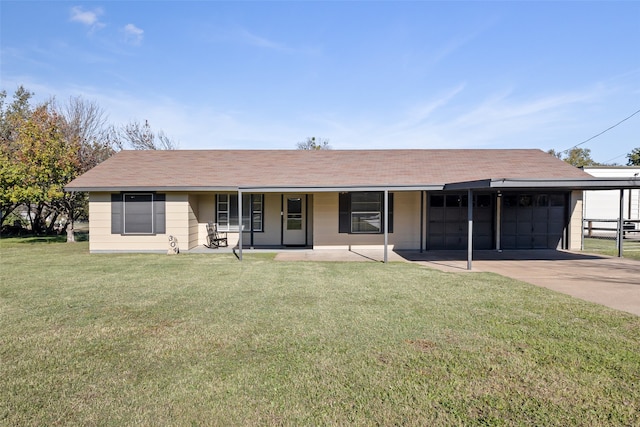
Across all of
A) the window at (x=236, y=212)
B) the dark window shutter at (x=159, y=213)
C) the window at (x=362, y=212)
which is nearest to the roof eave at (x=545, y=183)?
the window at (x=362, y=212)

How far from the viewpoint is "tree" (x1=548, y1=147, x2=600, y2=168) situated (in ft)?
139

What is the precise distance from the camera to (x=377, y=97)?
18.6 meters

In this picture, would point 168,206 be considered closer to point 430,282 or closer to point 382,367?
point 430,282

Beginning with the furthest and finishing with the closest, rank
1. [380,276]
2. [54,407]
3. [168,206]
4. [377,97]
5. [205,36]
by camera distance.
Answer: [377,97] → [205,36] → [168,206] → [380,276] → [54,407]

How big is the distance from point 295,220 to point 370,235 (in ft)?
9.86

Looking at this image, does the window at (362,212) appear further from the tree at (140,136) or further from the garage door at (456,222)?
the tree at (140,136)

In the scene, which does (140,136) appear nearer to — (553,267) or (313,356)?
(553,267)

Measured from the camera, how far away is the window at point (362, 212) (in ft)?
40.3

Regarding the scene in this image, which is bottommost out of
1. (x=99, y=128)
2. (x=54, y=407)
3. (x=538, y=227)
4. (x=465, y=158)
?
(x=54, y=407)

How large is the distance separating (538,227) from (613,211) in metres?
7.24

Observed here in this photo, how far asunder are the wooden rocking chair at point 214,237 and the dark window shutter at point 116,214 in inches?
114

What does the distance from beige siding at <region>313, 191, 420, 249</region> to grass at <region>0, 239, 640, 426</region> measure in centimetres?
561

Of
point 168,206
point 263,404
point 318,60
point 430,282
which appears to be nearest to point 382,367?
point 263,404

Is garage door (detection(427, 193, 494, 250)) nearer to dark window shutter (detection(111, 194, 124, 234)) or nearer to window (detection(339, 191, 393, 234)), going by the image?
window (detection(339, 191, 393, 234))
